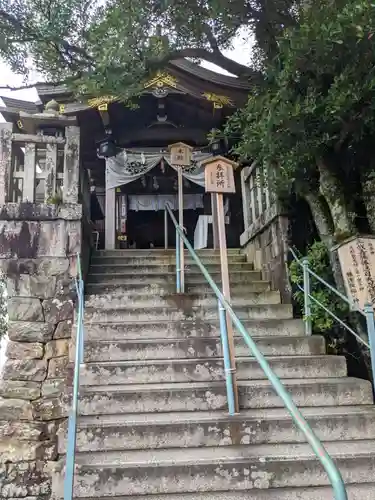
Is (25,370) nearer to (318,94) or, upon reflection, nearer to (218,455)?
(218,455)

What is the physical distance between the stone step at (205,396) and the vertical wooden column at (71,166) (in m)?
2.55

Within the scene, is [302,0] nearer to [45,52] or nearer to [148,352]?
[45,52]

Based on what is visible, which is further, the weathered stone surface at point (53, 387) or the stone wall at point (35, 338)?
the weathered stone surface at point (53, 387)

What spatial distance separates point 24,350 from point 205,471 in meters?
2.66

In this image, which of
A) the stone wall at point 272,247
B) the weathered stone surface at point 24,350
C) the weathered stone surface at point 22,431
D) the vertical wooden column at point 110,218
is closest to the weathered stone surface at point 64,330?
the weathered stone surface at point 24,350

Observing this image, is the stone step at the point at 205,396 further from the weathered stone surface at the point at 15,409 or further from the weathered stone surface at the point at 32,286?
the weathered stone surface at the point at 32,286

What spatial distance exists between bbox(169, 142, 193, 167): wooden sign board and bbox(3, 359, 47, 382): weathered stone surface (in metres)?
2.98

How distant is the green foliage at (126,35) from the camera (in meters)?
4.24

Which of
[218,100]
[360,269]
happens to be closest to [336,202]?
[360,269]

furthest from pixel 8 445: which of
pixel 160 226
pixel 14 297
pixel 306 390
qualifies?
pixel 160 226

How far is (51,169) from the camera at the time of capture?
17.1 feet

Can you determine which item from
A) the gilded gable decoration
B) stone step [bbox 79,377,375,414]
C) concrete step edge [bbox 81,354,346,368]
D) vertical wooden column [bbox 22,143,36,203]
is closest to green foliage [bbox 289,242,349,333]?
concrete step edge [bbox 81,354,346,368]

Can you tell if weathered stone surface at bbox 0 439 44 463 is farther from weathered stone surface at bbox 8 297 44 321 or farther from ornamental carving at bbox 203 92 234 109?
ornamental carving at bbox 203 92 234 109

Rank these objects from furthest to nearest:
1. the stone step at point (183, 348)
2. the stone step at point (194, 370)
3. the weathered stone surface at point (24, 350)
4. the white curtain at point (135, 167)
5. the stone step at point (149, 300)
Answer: the white curtain at point (135, 167) < the stone step at point (149, 300) < the weathered stone surface at point (24, 350) < the stone step at point (183, 348) < the stone step at point (194, 370)
